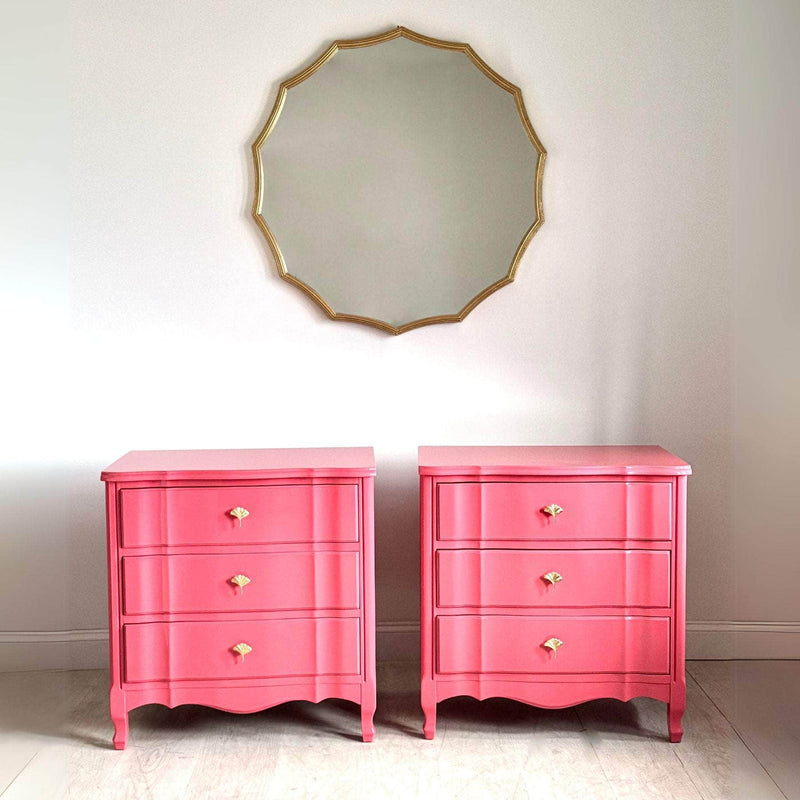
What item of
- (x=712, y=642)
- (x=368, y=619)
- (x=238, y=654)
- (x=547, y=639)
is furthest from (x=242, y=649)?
(x=712, y=642)

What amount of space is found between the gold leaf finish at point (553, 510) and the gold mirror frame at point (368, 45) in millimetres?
752

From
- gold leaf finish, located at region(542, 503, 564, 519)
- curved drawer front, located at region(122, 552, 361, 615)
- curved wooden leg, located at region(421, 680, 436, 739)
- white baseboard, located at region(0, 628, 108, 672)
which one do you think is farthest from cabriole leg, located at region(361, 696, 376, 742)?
white baseboard, located at region(0, 628, 108, 672)

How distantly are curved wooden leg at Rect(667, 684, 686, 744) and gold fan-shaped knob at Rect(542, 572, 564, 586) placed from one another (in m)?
0.41

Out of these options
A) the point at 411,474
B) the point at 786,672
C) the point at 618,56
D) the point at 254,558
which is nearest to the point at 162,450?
the point at 254,558

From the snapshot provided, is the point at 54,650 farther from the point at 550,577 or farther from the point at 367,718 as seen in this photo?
the point at 550,577

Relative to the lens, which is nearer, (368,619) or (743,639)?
(368,619)

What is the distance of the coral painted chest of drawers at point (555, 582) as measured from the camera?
8.04 feet

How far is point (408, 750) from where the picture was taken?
2426mm

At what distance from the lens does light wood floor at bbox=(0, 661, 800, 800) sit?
7.27ft

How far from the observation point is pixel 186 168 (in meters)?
2.93

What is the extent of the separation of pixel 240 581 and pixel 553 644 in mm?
837

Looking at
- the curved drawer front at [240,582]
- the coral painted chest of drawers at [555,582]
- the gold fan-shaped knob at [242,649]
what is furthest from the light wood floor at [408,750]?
the curved drawer front at [240,582]

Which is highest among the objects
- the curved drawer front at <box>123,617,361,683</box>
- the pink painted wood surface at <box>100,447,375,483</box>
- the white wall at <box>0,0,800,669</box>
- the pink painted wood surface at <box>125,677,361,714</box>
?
the white wall at <box>0,0,800,669</box>

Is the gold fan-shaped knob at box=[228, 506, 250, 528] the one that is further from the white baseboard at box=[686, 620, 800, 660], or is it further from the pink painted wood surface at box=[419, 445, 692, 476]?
the white baseboard at box=[686, 620, 800, 660]
